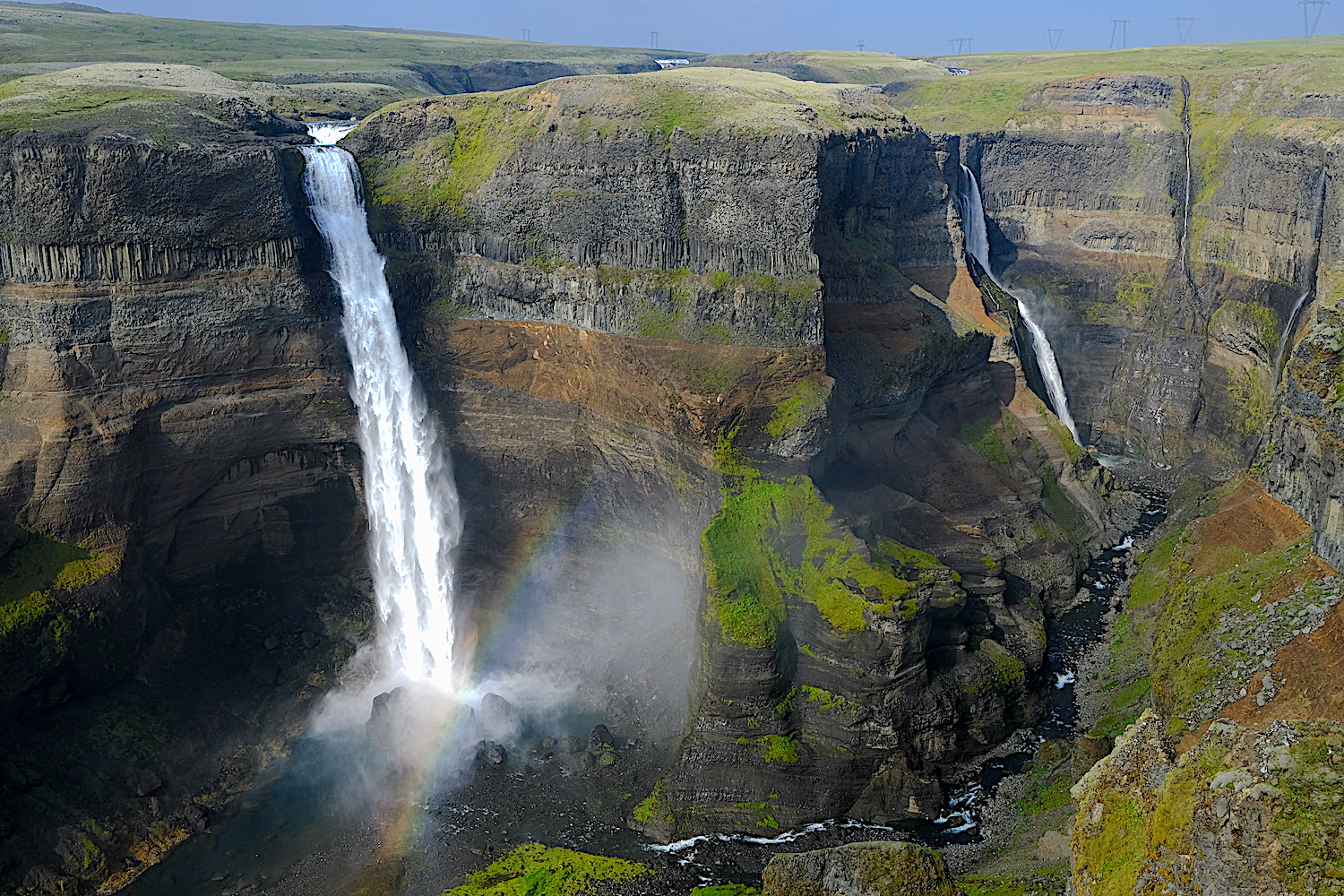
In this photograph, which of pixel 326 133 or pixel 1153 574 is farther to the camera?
pixel 326 133

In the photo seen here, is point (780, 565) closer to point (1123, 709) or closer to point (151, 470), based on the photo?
point (1123, 709)

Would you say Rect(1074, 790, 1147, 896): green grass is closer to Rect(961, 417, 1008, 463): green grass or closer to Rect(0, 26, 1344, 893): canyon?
Rect(0, 26, 1344, 893): canyon

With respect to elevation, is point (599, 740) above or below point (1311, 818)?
below

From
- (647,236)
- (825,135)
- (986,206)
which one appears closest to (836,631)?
(647,236)

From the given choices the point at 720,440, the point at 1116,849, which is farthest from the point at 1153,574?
the point at 1116,849

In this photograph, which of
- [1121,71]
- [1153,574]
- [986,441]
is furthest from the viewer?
[1121,71]
